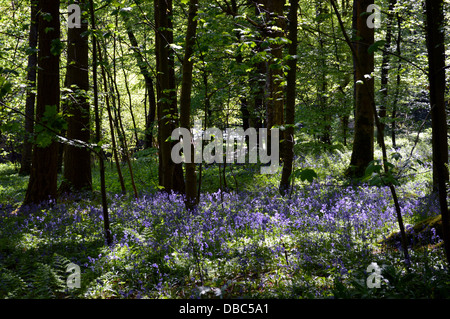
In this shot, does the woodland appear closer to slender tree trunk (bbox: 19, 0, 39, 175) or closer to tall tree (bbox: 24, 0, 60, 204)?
tall tree (bbox: 24, 0, 60, 204)

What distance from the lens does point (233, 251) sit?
15.6ft

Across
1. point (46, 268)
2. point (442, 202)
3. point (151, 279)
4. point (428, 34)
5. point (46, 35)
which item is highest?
point (46, 35)

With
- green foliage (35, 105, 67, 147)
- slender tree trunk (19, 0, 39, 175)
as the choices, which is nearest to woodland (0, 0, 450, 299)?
green foliage (35, 105, 67, 147)

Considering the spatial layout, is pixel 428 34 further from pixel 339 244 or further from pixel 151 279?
pixel 151 279

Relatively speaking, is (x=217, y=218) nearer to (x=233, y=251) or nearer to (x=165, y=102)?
(x=233, y=251)

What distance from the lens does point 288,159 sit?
8039 mm

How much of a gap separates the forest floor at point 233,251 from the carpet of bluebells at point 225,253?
2 cm

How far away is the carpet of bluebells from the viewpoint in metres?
3.64

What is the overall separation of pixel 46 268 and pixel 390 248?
4.10 meters

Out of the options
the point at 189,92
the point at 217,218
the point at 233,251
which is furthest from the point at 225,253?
the point at 189,92

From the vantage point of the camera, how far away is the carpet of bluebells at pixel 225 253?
3.64m

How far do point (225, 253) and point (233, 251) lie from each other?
12 cm

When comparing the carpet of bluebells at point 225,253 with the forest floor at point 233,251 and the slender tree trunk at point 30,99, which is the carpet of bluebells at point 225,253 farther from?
the slender tree trunk at point 30,99
